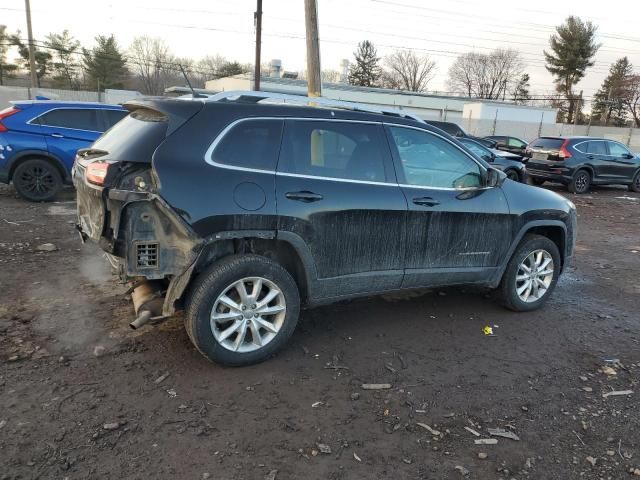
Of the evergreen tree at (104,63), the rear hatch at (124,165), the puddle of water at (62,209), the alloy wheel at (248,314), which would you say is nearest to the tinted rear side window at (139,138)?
the rear hatch at (124,165)

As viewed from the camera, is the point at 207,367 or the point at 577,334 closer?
the point at 207,367

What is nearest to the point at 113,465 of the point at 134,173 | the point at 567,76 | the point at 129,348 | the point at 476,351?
the point at 129,348

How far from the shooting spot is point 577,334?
4.52 m

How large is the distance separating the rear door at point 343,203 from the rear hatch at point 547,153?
12.2m

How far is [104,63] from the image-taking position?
45594 mm

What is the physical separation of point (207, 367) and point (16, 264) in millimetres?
3266

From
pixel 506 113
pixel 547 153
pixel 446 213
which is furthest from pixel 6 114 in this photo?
pixel 506 113

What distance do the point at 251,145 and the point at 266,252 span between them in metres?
0.76

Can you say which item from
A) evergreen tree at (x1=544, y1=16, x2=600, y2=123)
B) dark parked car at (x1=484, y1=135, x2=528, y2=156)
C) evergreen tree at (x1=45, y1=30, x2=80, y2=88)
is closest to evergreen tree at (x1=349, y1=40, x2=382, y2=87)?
evergreen tree at (x1=544, y1=16, x2=600, y2=123)

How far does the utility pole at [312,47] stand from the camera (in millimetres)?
8547

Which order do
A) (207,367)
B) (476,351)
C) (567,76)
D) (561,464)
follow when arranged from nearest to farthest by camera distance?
1. (561,464)
2. (207,367)
3. (476,351)
4. (567,76)

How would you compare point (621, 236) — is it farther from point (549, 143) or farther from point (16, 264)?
point (16, 264)

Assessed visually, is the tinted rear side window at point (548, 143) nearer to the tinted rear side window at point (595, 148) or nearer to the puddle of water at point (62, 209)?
the tinted rear side window at point (595, 148)

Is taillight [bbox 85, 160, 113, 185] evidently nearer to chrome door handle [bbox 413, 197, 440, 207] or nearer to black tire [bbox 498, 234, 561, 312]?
chrome door handle [bbox 413, 197, 440, 207]
